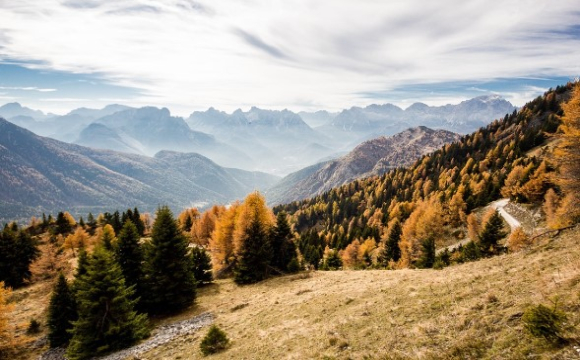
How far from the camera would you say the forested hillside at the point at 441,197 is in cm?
7195

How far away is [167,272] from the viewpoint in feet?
123

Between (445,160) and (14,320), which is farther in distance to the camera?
(445,160)

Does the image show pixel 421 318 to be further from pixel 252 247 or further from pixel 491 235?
pixel 491 235

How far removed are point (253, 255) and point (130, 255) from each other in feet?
56.0

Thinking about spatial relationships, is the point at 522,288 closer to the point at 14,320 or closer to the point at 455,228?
the point at 14,320

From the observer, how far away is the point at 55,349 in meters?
35.3

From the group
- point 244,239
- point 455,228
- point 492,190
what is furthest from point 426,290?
point 492,190

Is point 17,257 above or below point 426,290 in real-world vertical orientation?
below

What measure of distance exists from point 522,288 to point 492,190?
93.9 m

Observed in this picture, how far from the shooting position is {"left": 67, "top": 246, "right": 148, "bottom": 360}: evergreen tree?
28219mm

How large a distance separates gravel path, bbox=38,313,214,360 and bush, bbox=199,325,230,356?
815 cm

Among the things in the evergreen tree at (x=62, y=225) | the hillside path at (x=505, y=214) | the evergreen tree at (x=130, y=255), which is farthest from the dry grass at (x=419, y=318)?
the evergreen tree at (x=62, y=225)

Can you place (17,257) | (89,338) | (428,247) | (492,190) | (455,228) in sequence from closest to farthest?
(89,338) → (428,247) → (17,257) → (455,228) → (492,190)

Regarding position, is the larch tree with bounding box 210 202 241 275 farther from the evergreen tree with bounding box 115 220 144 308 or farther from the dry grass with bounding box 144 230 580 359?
the dry grass with bounding box 144 230 580 359
